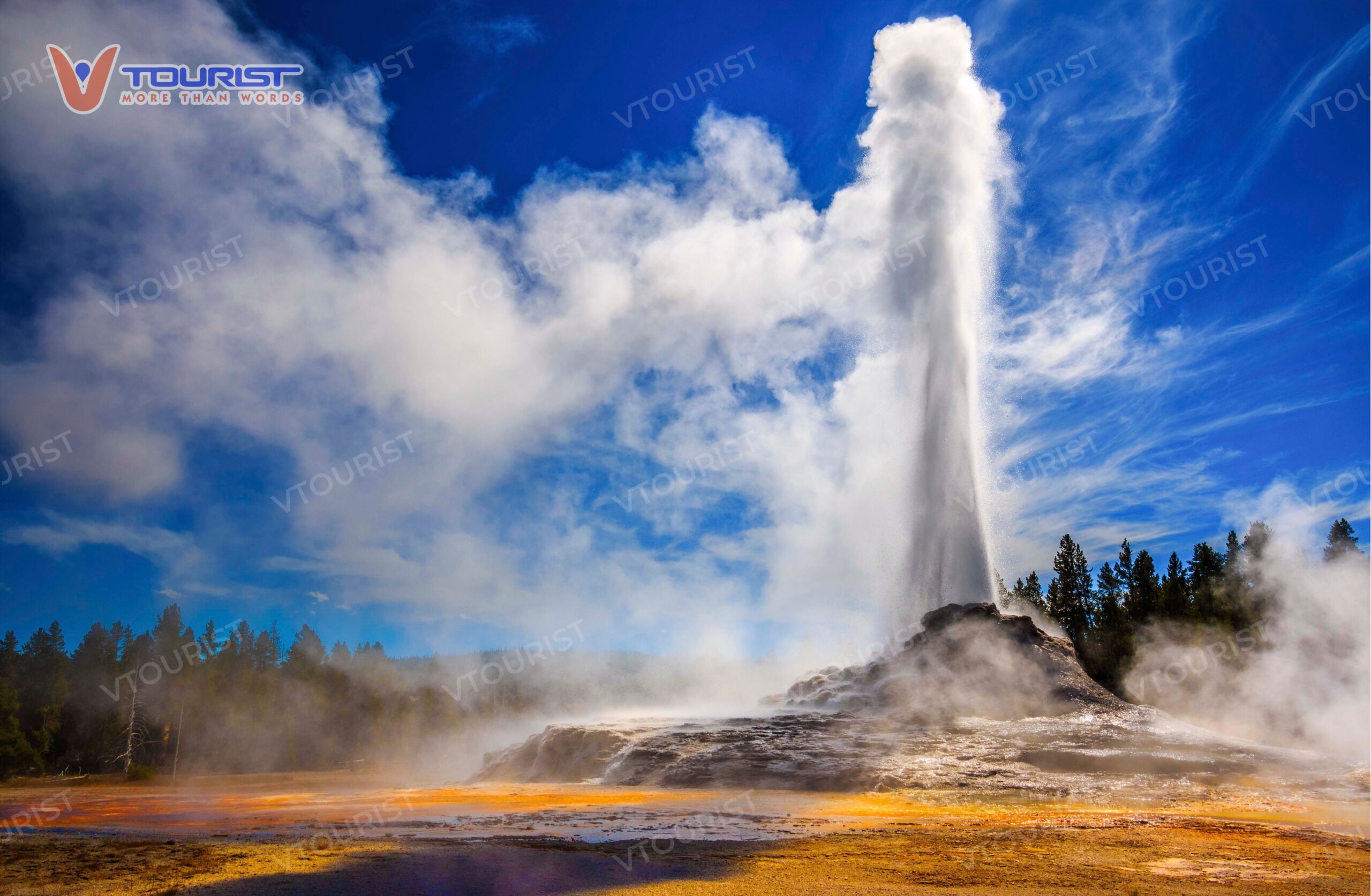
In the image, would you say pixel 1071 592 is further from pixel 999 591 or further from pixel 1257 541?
pixel 999 591

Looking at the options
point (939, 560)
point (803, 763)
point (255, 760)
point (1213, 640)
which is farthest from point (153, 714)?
point (1213, 640)

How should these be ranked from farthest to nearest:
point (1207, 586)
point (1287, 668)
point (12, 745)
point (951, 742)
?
1. point (1207, 586)
2. point (12, 745)
3. point (1287, 668)
4. point (951, 742)

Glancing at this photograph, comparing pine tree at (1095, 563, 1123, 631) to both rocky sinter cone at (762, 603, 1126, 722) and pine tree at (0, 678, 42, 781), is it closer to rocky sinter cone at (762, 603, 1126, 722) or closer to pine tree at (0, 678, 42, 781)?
rocky sinter cone at (762, 603, 1126, 722)

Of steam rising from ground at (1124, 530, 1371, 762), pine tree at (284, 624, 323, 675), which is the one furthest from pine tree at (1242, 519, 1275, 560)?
pine tree at (284, 624, 323, 675)

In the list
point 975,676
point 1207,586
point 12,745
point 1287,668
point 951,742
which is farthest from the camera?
point 1207,586

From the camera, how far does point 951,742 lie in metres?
24.5

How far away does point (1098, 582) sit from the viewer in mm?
59938

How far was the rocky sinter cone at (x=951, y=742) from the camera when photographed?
817 inches

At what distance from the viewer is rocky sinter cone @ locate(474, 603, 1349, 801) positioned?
68.1ft

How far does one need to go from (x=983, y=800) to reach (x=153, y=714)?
61.3 m

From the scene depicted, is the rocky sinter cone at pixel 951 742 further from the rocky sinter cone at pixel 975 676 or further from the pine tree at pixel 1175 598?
the pine tree at pixel 1175 598

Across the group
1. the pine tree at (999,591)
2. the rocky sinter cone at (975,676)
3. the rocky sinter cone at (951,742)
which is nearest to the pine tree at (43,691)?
the rocky sinter cone at (951,742)

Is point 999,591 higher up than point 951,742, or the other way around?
point 999,591

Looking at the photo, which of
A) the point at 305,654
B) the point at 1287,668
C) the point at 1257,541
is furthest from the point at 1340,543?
→ the point at 305,654
